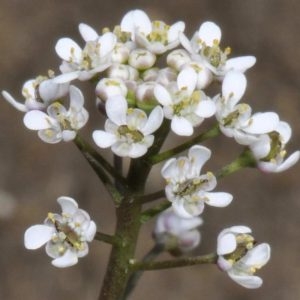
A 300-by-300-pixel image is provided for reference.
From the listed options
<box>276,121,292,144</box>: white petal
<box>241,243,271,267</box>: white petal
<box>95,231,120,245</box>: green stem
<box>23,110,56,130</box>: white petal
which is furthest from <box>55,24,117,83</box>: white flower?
<box>241,243,271,267</box>: white petal

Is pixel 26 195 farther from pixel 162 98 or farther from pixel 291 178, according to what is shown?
pixel 162 98

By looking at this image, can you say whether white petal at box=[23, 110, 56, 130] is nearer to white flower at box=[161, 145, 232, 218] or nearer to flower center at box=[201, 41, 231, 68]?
white flower at box=[161, 145, 232, 218]

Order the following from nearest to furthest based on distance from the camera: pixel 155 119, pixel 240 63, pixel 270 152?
pixel 155 119, pixel 270 152, pixel 240 63

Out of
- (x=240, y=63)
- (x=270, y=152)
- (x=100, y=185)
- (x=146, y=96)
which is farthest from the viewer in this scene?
(x=100, y=185)

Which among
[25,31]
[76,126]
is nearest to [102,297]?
[76,126]

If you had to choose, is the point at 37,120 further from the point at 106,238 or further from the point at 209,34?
the point at 209,34

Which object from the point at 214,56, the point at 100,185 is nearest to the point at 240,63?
the point at 214,56

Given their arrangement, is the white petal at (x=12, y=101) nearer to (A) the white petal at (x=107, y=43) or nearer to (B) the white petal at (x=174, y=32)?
(A) the white petal at (x=107, y=43)
